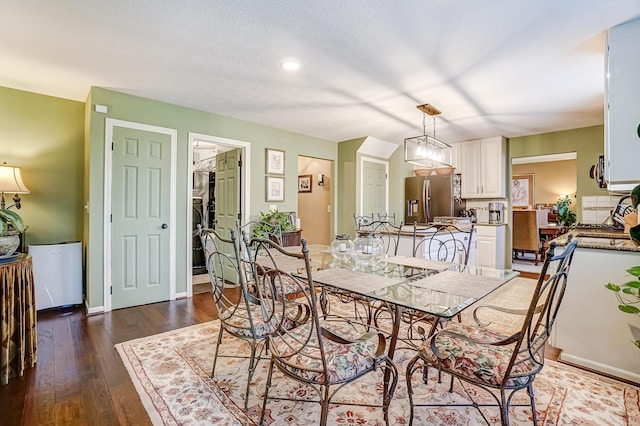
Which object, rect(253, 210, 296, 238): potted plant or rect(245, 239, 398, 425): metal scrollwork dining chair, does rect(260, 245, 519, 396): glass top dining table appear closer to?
rect(245, 239, 398, 425): metal scrollwork dining chair

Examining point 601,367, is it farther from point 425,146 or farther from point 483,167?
point 483,167

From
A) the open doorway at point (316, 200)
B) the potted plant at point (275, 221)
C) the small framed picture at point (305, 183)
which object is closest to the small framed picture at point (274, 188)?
the potted plant at point (275, 221)

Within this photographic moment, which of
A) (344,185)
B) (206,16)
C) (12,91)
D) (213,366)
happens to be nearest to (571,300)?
(213,366)

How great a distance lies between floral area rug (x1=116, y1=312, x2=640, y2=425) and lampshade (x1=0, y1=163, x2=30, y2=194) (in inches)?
85.1

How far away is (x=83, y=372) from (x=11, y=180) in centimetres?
222

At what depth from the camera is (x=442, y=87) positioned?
10.3 feet

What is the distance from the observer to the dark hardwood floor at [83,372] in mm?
1658

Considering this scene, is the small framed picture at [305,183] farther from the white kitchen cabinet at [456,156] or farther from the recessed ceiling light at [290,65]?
the recessed ceiling light at [290,65]

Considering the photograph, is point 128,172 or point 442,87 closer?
point 442,87

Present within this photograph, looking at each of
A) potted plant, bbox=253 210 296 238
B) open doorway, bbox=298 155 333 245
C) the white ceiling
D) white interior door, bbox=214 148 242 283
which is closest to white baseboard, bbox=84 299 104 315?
white interior door, bbox=214 148 242 283

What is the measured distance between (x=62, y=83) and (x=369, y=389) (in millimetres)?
3996

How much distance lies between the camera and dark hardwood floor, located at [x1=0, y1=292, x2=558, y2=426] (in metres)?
1.66

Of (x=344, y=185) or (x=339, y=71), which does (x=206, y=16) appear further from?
(x=344, y=185)

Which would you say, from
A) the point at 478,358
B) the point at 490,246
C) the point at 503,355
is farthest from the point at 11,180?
the point at 490,246
